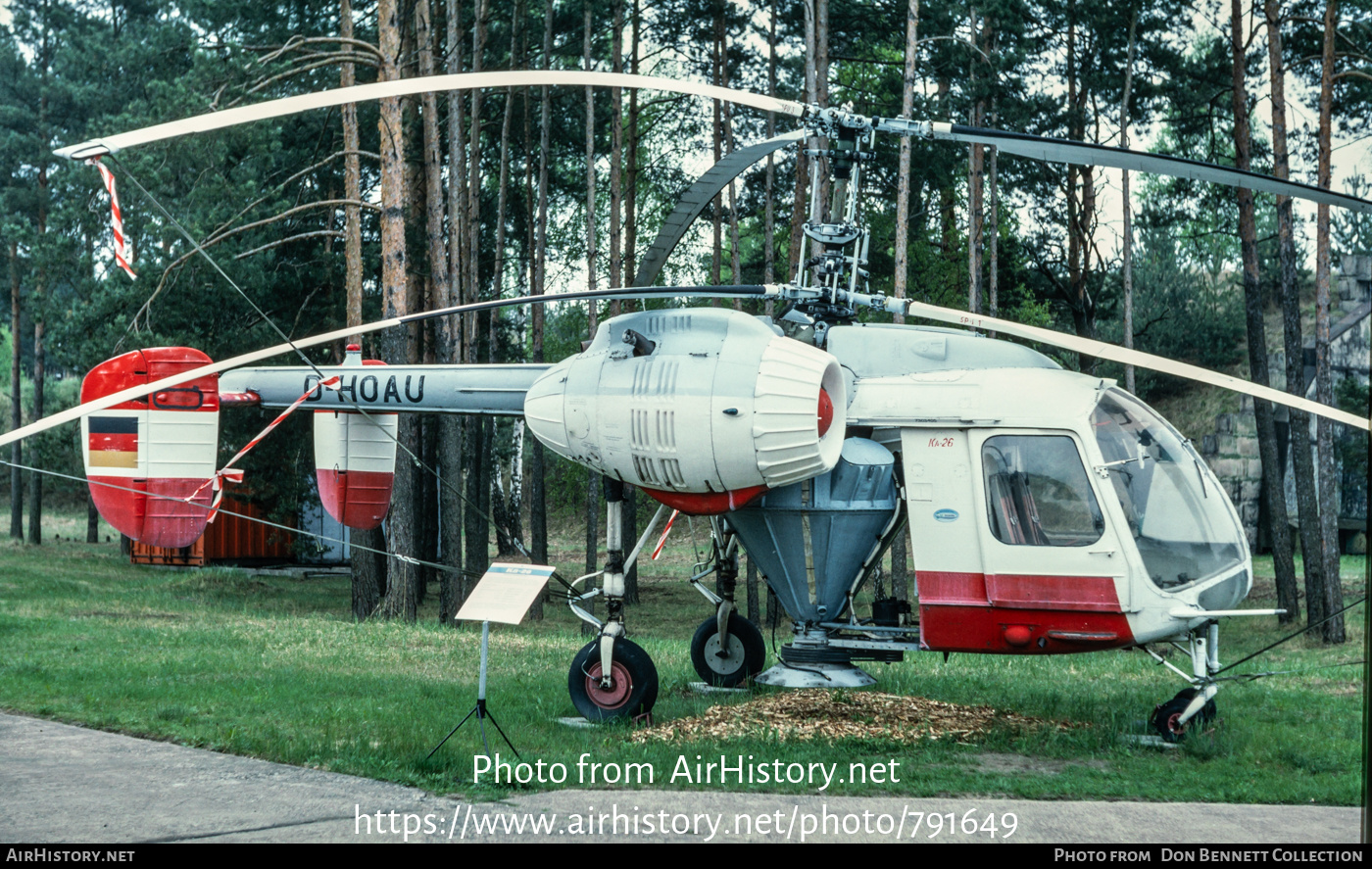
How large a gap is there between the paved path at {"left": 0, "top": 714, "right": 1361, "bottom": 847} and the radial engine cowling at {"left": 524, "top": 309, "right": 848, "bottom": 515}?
7.47 feet

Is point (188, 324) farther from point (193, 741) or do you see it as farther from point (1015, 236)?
point (1015, 236)

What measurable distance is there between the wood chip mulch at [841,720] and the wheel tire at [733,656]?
30.7 inches

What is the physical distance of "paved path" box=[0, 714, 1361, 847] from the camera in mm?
5297

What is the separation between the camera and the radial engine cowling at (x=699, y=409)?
7582 millimetres

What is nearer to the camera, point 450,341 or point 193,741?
point 193,741

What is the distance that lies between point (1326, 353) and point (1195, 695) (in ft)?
37.9

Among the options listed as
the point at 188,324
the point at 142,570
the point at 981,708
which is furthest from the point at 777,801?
the point at 142,570

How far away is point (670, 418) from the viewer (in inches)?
303

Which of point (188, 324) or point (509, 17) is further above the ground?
point (509, 17)

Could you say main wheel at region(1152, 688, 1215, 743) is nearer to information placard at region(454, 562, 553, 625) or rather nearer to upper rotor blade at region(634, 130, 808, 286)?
information placard at region(454, 562, 553, 625)

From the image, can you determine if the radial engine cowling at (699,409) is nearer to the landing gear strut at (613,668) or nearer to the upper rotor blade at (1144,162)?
the landing gear strut at (613,668)

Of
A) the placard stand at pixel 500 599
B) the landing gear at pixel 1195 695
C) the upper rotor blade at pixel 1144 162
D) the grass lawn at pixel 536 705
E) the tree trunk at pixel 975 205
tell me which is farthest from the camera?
the tree trunk at pixel 975 205

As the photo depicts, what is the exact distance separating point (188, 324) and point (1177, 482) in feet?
55.8

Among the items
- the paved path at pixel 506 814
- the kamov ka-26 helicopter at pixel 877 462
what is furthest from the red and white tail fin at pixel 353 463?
the paved path at pixel 506 814
